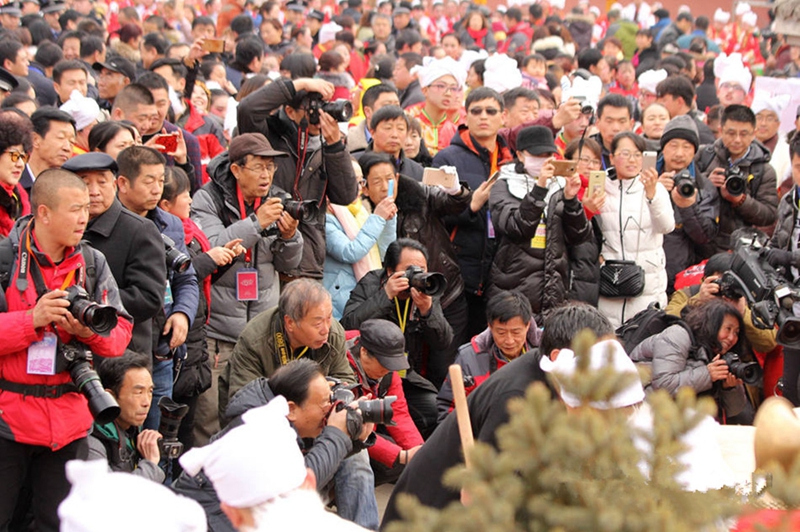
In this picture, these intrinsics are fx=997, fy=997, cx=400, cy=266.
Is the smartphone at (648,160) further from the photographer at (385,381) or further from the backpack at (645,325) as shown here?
the photographer at (385,381)

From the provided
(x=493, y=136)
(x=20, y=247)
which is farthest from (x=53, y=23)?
(x=20, y=247)

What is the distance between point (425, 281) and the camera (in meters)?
5.04

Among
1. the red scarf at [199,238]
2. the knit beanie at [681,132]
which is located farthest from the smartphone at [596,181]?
the red scarf at [199,238]

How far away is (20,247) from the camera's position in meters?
3.48

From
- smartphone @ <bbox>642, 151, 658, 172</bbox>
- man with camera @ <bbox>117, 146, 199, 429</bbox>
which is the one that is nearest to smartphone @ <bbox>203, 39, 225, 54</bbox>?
man with camera @ <bbox>117, 146, 199, 429</bbox>

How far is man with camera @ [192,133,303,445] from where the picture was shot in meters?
4.88

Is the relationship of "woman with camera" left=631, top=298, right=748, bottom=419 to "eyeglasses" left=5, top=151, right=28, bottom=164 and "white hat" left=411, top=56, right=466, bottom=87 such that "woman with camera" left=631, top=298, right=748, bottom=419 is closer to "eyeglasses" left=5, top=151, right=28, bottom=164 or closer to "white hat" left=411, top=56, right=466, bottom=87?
"eyeglasses" left=5, top=151, right=28, bottom=164

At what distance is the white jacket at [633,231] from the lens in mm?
5820

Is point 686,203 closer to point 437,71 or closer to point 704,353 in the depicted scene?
point 704,353

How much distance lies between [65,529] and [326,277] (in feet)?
11.3

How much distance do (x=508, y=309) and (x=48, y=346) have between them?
7.35ft

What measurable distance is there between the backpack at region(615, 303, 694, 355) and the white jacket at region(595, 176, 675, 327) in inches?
18.5

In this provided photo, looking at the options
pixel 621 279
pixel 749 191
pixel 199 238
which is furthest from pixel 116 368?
pixel 749 191

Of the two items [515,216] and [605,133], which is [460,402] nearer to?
[515,216]
